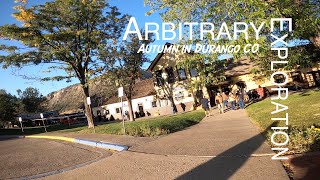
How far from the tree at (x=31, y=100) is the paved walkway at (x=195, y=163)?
93.4 meters

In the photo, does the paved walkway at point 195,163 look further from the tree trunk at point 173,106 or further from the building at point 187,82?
the tree trunk at point 173,106

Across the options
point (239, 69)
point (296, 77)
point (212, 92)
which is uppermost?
point (239, 69)

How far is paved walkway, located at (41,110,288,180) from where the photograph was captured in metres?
6.04

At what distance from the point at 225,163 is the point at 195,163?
29.7 inches

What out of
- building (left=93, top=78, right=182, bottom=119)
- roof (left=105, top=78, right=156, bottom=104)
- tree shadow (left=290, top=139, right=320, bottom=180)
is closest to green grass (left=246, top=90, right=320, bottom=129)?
tree shadow (left=290, top=139, right=320, bottom=180)

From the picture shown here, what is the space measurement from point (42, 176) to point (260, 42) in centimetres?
666

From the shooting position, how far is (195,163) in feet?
23.6

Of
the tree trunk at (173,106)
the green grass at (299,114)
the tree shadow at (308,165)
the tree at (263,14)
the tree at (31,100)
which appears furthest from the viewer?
the tree at (31,100)

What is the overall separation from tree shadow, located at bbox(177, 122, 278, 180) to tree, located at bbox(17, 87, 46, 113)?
316 feet

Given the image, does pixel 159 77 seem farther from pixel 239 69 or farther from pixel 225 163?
pixel 225 163

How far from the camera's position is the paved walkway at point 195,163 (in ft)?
19.8

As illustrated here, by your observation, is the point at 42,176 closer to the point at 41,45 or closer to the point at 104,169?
the point at 104,169

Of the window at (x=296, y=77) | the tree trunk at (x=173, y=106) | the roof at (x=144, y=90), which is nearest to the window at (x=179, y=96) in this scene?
the tree trunk at (x=173, y=106)

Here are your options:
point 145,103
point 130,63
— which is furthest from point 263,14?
point 145,103
